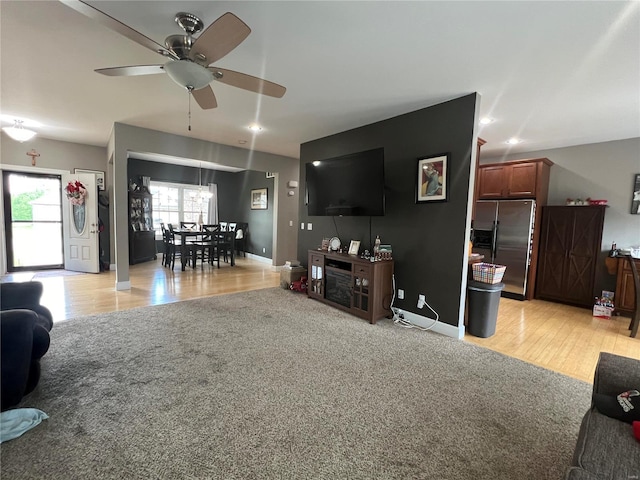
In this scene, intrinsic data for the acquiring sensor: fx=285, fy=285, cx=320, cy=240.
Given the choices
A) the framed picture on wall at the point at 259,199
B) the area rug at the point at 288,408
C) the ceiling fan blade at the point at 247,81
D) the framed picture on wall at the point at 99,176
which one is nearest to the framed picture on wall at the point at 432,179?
the area rug at the point at 288,408

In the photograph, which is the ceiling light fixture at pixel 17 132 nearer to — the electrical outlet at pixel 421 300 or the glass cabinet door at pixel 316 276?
the glass cabinet door at pixel 316 276

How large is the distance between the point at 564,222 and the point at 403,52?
4100mm

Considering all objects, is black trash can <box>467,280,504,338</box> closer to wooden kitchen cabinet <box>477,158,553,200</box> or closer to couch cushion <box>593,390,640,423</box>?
couch cushion <box>593,390,640,423</box>

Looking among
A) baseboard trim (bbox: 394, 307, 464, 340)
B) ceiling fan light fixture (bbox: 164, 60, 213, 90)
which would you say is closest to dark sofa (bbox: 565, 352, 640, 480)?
baseboard trim (bbox: 394, 307, 464, 340)

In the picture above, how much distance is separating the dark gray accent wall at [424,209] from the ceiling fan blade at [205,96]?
225cm

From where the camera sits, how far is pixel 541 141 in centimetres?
449

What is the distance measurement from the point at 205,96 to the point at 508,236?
487cm

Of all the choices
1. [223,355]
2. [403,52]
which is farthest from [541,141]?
[223,355]

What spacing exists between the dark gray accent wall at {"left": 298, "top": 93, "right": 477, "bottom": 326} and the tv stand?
0.25 meters

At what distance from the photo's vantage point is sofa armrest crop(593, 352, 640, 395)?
4.40 feet

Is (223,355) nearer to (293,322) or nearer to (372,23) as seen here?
(293,322)

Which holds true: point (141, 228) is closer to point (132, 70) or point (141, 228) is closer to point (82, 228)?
point (82, 228)

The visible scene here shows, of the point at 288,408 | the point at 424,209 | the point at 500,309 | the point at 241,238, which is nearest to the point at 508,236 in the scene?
the point at 500,309

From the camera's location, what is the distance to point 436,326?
330 cm
